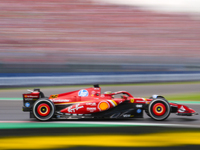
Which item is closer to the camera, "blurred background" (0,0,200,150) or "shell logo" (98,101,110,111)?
"shell logo" (98,101,110,111)

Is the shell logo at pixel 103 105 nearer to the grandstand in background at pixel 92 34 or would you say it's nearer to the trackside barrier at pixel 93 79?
the trackside barrier at pixel 93 79

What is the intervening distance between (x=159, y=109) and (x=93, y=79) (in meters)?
7.94

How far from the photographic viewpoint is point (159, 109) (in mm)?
6289

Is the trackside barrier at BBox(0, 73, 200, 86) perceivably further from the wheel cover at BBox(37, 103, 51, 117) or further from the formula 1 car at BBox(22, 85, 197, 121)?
the wheel cover at BBox(37, 103, 51, 117)

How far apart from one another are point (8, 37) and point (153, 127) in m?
18.3

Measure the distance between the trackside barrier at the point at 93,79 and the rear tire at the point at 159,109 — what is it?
25.4ft

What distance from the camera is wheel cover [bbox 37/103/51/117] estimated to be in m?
6.20

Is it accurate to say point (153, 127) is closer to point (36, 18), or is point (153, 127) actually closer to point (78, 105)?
point (78, 105)

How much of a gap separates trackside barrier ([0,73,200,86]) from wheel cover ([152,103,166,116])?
775cm

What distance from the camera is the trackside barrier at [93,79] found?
13.1m

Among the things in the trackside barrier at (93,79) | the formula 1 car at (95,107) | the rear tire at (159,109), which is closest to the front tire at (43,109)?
the formula 1 car at (95,107)

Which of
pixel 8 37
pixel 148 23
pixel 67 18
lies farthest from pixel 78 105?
pixel 148 23

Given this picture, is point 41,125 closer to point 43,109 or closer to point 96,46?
point 43,109

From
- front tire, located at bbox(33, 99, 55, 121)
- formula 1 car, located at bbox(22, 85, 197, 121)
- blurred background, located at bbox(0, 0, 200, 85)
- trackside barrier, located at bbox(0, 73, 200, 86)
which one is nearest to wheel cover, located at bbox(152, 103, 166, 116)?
Answer: formula 1 car, located at bbox(22, 85, 197, 121)
